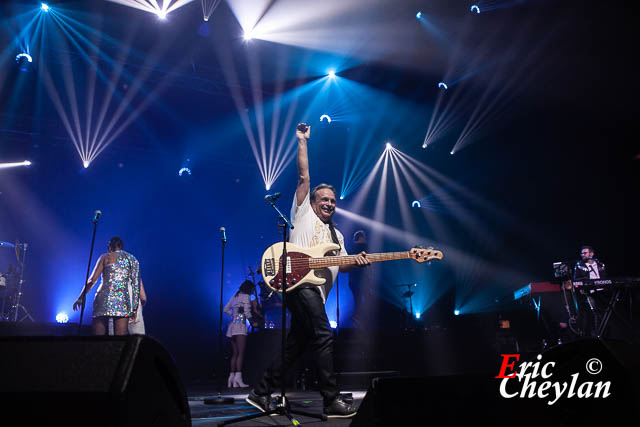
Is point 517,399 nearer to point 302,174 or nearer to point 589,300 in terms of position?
point 302,174

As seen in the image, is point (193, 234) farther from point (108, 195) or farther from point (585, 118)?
point (585, 118)

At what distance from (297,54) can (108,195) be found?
6.38 meters

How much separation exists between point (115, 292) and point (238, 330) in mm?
3051

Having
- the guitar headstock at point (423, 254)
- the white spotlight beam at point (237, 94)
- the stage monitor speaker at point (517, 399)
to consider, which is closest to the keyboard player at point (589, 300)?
the guitar headstock at point (423, 254)

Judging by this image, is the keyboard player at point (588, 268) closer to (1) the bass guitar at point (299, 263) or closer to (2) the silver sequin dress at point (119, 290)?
(1) the bass guitar at point (299, 263)

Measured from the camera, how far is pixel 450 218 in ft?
44.1

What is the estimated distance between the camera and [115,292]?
5805 mm

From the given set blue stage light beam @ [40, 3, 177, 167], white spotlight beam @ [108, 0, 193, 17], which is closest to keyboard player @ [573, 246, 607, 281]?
white spotlight beam @ [108, 0, 193, 17]

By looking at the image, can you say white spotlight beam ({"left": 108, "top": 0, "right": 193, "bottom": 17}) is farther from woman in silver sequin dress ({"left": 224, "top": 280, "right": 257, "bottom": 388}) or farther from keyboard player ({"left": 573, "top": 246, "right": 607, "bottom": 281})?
keyboard player ({"left": 573, "top": 246, "right": 607, "bottom": 281})

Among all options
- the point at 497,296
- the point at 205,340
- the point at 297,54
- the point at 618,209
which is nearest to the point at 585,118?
the point at 618,209

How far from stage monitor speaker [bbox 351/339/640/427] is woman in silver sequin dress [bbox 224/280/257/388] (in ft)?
23.7

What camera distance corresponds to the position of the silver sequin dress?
571 centimetres

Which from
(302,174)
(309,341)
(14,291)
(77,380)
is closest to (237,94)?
(14,291)

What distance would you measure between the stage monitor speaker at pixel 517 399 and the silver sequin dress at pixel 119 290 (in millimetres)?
5217
